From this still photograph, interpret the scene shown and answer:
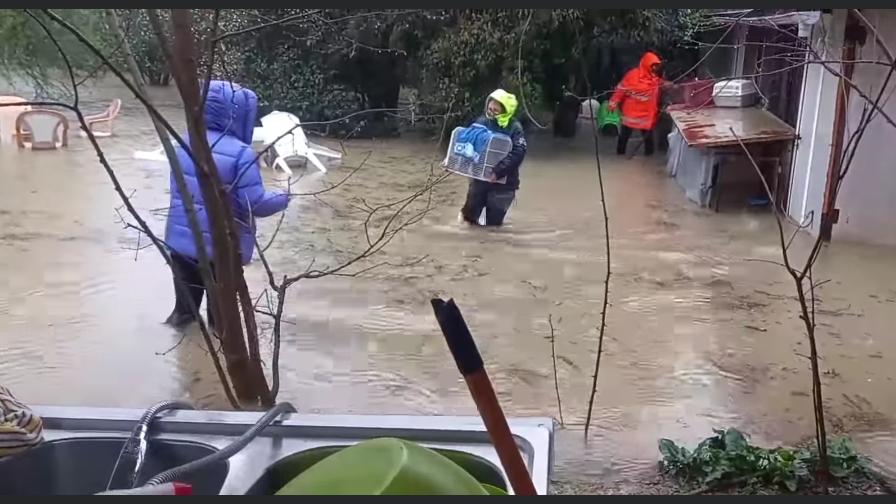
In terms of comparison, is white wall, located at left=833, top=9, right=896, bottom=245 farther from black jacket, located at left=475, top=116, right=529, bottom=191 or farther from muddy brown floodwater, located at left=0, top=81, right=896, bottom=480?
black jacket, located at left=475, top=116, right=529, bottom=191

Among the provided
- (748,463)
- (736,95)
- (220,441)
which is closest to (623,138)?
(736,95)

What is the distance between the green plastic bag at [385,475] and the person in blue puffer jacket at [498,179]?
507 cm

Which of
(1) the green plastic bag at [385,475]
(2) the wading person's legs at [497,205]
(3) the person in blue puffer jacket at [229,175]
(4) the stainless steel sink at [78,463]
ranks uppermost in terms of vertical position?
(1) the green plastic bag at [385,475]

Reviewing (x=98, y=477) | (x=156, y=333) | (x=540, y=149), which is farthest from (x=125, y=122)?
(x=98, y=477)

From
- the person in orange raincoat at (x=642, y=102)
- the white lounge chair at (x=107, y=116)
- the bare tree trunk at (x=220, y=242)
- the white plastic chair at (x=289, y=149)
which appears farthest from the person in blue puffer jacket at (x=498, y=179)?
the bare tree trunk at (x=220, y=242)

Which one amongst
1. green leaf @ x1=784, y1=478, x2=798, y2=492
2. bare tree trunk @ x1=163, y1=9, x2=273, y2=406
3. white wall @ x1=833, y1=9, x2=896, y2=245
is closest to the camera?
bare tree trunk @ x1=163, y1=9, x2=273, y2=406

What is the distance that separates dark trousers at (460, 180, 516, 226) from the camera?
18.6 ft

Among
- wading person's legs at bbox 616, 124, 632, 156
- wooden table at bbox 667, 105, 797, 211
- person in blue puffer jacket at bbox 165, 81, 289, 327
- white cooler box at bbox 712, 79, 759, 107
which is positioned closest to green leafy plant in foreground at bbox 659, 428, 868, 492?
person in blue puffer jacket at bbox 165, 81, 289, 327

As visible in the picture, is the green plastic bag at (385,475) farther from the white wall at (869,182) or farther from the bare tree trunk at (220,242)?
the white wall at (869,182)

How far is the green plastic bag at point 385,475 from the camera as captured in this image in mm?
549

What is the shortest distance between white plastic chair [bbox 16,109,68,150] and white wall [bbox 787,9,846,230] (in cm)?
567

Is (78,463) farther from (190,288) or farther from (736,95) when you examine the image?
(736,95)

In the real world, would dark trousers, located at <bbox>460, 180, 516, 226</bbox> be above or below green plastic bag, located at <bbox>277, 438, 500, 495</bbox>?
below

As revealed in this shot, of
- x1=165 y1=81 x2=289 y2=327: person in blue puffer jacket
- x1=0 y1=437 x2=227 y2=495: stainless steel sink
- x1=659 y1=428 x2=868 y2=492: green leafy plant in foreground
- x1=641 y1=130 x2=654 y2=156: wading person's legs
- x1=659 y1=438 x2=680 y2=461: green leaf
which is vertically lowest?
x1=641 y1=130 x2=654 y2=156: wading person's legs
